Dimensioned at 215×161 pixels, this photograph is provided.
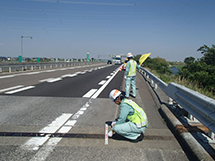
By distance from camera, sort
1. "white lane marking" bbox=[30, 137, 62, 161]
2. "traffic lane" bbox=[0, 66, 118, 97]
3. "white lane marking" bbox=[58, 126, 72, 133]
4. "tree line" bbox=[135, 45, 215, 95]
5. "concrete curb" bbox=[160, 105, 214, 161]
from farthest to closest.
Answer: "tree line" bbox=[135, 45, 215, 95], "traffic lane" bbox=[0, 66, 118, 97], "white lane marking" bbox=[58, 126, 72, 133], "white lane marking" bbox=[30, 137, 62, 161], "concrete curb" bbox=[160, 105, 214, 161]

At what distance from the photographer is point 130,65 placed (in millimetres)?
8859

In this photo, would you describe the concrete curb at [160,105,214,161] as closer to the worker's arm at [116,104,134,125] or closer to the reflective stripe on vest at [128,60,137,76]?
the worker's arm at [116,104,134,125]

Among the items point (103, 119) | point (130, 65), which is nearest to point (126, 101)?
point (103, 119)

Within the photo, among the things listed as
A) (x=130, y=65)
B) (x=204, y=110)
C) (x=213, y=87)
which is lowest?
(x=213, y=87)

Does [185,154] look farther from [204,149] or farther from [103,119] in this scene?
[103,119]

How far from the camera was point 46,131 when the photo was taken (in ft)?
15.7

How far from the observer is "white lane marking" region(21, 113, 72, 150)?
397cm

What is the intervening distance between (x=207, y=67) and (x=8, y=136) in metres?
20.4

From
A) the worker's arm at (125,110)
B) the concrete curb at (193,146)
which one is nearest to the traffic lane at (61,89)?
the worker's arm at (125,110)

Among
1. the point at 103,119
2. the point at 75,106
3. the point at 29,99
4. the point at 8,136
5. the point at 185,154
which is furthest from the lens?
the point at 29,99

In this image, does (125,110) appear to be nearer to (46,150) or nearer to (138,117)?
(138,117)

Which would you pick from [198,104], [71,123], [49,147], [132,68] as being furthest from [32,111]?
[198,104]

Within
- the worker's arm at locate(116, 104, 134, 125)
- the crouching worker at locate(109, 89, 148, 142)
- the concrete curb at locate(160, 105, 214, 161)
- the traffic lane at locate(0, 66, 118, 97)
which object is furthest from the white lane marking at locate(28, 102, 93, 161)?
the traffic lane at locate(0, 66, 118, 97)

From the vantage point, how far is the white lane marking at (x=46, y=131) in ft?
13.0
